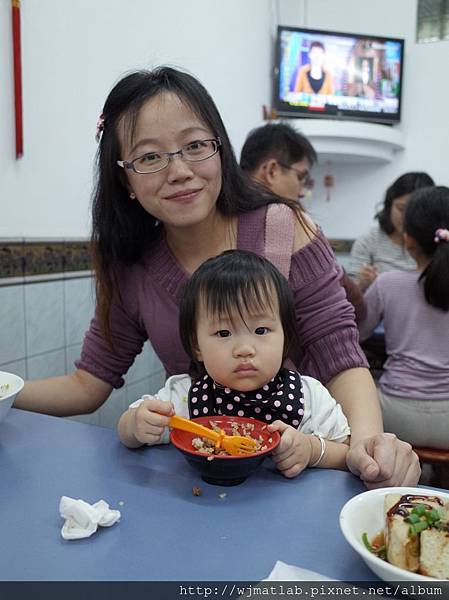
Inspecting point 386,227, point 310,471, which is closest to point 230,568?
point 310,471

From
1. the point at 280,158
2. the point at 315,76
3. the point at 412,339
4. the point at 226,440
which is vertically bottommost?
the point at 412,339

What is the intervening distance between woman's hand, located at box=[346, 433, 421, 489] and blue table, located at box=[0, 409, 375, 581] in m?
0.04

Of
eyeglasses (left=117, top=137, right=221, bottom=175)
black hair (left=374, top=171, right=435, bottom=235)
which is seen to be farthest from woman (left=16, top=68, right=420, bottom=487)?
black hair (left=374, top=171, right=435, bottom=235)

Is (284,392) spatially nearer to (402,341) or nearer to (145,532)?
(145,532)

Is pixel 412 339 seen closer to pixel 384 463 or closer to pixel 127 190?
pixel 127 190

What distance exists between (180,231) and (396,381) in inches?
52.2

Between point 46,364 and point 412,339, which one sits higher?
point 412,339

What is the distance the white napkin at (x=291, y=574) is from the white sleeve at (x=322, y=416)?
432mm

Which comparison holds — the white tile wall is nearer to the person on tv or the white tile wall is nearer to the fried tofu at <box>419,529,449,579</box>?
the fried tofu at <box>419,529,449,579</box>

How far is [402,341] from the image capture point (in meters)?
2.33

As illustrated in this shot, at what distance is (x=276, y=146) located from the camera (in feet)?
8.80

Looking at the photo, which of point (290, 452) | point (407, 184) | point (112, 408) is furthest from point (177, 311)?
point (407, 184)

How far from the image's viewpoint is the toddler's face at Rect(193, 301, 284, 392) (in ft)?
3.44

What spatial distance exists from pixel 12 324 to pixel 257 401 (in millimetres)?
1253
